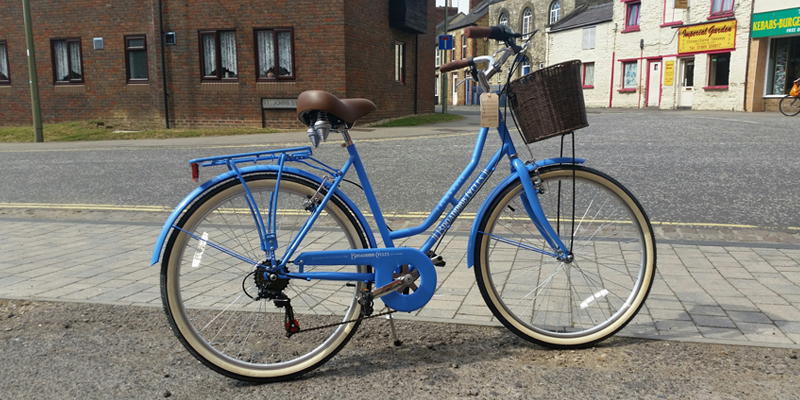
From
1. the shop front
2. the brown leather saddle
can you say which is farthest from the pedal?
the shop front

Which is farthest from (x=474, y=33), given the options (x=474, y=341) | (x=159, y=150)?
(x=159, y=150)

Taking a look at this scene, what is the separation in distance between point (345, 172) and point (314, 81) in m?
17.7

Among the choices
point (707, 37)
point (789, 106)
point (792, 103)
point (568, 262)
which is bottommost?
point (568, 262)

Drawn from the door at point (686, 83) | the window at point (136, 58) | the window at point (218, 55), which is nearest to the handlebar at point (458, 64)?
the window at point (218, 55)

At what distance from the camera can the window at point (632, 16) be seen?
1425 inches

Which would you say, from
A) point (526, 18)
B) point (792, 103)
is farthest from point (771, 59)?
point (526, 18)

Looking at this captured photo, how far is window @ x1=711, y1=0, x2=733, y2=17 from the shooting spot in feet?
97.8

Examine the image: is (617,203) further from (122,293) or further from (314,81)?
(314,81)

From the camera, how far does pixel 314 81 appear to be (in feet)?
65.6

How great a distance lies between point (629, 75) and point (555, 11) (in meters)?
12.0

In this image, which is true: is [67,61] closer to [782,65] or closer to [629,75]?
[629,75]

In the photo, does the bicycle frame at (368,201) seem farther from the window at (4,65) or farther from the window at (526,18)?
the window at (526,18)

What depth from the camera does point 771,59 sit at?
28641mm

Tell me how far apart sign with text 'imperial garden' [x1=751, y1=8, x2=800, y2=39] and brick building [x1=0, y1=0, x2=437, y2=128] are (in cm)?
1661
